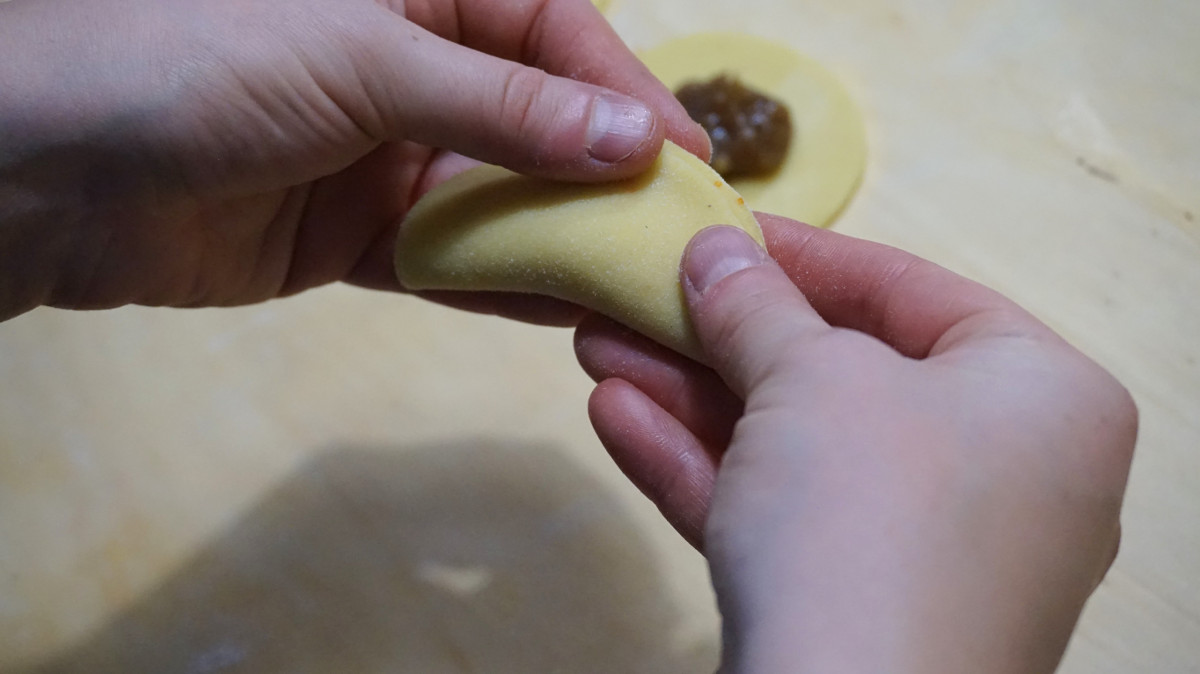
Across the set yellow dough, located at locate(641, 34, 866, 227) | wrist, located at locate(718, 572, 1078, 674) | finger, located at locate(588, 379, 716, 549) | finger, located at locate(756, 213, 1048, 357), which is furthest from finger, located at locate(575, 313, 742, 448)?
yellow dough, located at locate(641, 34, 866, 227)

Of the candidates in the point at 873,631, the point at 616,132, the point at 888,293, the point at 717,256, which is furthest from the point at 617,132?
the point at 873,631

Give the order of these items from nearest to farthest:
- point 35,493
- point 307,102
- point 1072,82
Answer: point 307,102 < point 35,493 < point 1072,82

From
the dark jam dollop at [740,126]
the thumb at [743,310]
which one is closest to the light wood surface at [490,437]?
the dark jam dollop at [740,126]

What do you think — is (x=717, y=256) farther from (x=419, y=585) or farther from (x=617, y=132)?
(x=419, y=585)

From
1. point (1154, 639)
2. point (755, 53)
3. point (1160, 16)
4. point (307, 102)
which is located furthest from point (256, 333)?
point (1160, 16)

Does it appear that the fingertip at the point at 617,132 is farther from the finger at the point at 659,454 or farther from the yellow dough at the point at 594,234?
the finger at the point at 659,454

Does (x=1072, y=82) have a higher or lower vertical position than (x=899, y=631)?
higher

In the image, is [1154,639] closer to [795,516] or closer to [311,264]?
[795,516]
